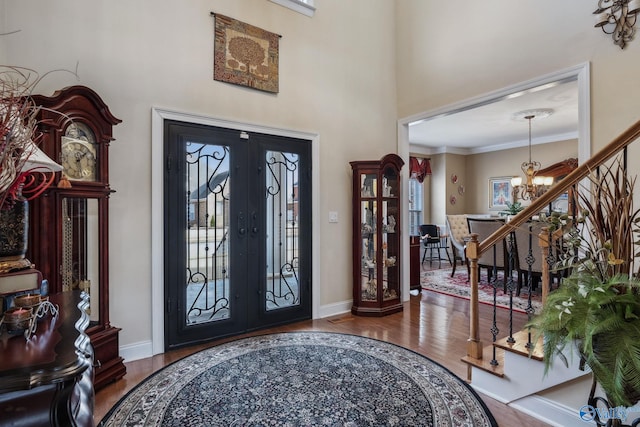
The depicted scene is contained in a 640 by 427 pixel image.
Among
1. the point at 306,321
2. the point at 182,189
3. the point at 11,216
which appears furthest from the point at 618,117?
the point at 11,216

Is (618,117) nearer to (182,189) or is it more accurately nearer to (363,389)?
(363,389)

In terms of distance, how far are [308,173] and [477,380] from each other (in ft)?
8.14

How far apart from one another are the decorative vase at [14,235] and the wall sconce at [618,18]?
165 inches

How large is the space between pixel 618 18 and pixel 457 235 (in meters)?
4.26

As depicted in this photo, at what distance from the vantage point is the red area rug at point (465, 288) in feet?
14.5

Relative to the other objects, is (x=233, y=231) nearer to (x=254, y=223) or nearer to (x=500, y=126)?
(x=254, y=223)

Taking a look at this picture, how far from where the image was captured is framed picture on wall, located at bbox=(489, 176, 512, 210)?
800cm

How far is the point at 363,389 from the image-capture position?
2.29 m

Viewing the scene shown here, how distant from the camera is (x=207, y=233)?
3164mm

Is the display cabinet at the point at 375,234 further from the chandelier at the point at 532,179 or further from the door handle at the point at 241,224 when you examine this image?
the chandelier at the point at 532,179

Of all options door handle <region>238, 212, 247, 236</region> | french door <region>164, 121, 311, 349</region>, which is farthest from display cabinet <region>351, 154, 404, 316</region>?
door handle <region>238, 212, 247, 236</region>

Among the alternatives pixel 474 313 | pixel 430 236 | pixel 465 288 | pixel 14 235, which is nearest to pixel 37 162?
pixel 14 235

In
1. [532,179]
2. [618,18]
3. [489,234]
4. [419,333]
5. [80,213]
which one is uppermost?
[618,18]

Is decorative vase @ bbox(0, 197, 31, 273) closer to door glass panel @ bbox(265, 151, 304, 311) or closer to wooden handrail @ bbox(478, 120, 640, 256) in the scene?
door glass panel @ bbox(265, 151, 304, 311)
